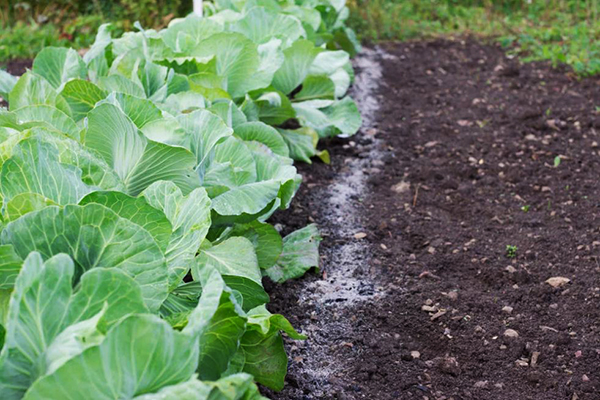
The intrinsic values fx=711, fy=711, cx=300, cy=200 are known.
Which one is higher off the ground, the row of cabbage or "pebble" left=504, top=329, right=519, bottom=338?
the row of cabbage

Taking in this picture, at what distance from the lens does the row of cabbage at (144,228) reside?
1.35 meters

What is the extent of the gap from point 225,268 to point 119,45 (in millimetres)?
1967

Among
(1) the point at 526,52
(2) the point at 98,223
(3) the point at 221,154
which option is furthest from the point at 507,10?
(2) the point at 98,223

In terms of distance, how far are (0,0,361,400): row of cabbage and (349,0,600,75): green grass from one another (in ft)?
12.6

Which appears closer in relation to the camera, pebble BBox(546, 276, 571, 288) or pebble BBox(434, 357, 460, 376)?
pebble BBox(434, 357, 460, 376)

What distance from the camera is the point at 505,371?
2529mm

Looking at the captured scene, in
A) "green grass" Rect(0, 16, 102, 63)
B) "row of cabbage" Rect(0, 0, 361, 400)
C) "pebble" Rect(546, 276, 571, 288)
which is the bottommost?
"green grass" Rect(0, 16, 102, 63)

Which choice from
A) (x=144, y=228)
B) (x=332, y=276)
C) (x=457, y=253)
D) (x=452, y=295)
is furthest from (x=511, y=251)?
(x=144, y=228)

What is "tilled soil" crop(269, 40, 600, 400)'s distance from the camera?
251 centimetres

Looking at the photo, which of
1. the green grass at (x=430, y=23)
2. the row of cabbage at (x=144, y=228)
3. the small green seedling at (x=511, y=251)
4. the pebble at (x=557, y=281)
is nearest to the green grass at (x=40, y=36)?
the green grass at (x=430, y=23)

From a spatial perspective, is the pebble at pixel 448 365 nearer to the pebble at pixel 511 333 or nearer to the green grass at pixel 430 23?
the pebble at pixel 511 333

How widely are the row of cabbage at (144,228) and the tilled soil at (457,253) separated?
1.16 ft

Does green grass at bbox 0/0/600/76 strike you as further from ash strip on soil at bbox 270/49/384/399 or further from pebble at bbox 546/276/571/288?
pebble at bbox 546/276/571/288

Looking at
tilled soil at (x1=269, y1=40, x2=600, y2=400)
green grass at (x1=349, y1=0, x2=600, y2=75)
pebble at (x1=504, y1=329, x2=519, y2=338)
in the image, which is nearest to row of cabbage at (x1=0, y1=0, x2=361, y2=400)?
tilled soil at (x1=269, y1=40, x2=600, y2=400)
